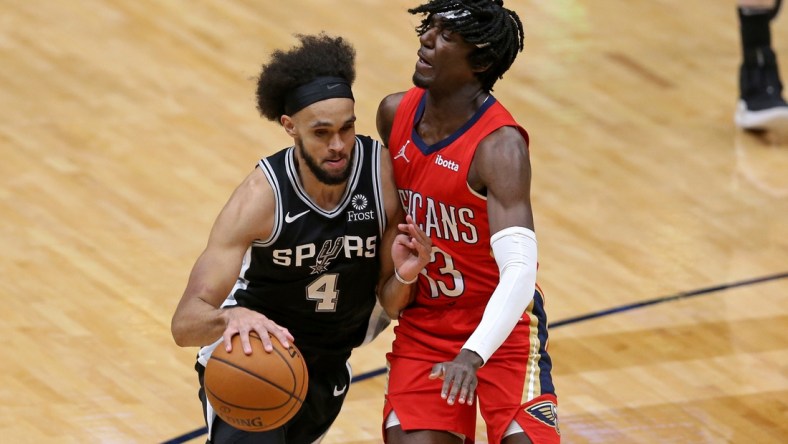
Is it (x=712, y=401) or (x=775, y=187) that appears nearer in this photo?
(x=712, y=401)

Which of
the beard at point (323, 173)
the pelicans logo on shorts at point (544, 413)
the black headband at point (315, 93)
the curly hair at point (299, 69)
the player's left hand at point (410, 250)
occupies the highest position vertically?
the curly hair at point (299, 69)

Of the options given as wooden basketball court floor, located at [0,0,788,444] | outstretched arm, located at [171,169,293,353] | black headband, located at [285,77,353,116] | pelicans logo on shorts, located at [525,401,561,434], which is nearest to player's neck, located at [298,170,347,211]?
outstretched arm, located at [171,169,293,353]

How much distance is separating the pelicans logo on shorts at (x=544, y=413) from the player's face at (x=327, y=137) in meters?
1.16

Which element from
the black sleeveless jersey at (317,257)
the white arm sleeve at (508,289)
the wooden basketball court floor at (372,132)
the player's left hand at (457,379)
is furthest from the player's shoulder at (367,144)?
the wooden basketball court floor at (372,132)

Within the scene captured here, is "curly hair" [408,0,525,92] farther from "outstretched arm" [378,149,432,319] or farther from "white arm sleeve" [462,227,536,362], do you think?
"white arm sleeve" [462,227,536,362]

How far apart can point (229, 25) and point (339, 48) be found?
236 inches

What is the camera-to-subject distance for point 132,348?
24.5ft

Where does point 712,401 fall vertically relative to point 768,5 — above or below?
below

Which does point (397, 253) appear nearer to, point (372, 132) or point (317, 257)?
point (317, 257)

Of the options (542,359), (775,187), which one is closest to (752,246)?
(775,187)

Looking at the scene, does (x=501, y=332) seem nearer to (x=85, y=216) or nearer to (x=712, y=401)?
(x=712, y=401)

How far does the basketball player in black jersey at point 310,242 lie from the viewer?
5.32m

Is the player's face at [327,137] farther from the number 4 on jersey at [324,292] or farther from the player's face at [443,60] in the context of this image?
the number 4 on jersey at [324,292]

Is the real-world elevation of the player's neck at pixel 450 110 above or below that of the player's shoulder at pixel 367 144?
above
